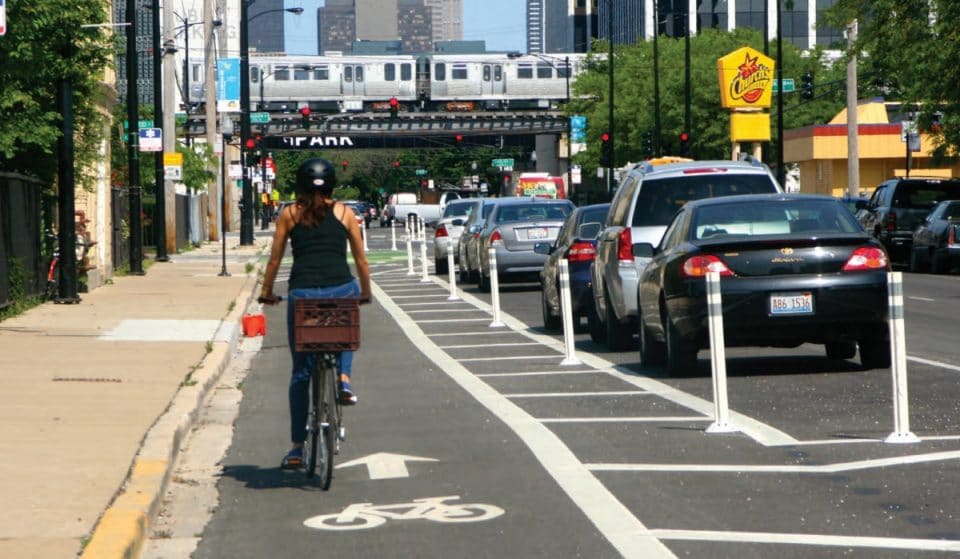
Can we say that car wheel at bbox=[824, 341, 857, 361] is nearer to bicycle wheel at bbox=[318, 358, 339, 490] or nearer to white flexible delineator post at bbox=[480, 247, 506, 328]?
white flexible delineator post at bbox=[480, 247, 506, 328]

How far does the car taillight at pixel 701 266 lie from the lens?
14.2m

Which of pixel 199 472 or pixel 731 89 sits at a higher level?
pixel 731 89

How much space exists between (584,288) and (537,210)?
1085 cm

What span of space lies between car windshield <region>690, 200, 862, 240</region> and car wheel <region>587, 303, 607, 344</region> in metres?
4.06

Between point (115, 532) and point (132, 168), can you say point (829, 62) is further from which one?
point (115, 532)

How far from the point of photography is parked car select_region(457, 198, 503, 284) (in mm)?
32237

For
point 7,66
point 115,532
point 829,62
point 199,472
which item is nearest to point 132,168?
point 7,66

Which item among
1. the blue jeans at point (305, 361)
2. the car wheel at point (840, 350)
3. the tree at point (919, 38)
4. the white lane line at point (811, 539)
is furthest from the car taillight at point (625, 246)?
the tree at point (919, 38)

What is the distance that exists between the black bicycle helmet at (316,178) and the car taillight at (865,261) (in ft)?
19.9

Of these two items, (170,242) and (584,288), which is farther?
(170,242)

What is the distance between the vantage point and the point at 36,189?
2555 cm

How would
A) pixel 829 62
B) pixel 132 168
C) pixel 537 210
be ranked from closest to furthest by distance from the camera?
pixel 537 210 → pixel 132 168 → pixel 829 62

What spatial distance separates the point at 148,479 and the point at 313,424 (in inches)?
36.1

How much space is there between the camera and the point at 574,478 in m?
9.42
